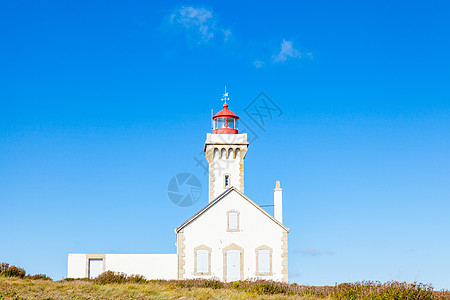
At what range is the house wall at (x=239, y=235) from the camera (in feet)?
89.0

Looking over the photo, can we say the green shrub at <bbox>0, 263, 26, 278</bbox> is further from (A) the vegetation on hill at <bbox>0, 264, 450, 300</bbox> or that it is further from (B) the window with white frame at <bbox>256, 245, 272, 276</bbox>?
(B) the window with white frame at <bbox>256, 245, 272, 276</bbox>

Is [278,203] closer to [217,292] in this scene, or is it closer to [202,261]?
[202,261]

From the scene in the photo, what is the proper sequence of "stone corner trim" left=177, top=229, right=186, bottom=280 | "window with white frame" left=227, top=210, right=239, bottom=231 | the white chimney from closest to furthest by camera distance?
"stone corner trim" left=177, top=229, right=186, bottom=280, "window with white frame" left=227, top=210, right=239, bottom=231, the white chimney

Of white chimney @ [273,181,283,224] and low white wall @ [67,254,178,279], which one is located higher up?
white chimney @ [273,181,283,224]

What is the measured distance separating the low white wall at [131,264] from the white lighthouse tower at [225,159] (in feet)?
17.9

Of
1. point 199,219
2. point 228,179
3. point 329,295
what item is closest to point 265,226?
point 199,219

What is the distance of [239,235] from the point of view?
27.5 m

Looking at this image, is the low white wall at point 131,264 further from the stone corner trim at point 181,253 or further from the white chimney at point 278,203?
the white chimney at point 278,203

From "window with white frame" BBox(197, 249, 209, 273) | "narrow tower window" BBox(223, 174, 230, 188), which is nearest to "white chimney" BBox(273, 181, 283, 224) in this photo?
"window with white frame" BBox(197, 249, 209, 273)

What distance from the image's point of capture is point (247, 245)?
27359mm

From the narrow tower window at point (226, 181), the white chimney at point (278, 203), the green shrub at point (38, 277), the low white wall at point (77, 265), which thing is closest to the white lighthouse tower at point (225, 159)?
the narrow tower window at point (226, 181)

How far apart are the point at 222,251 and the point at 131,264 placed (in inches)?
185

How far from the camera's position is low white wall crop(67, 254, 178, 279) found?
2828 cm

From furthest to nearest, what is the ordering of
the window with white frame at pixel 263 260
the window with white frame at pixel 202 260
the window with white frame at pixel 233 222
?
the window with white frame at pixel 233 222
the window with white frame at pixel 263 260
the window with white frame at pixel 202 260
